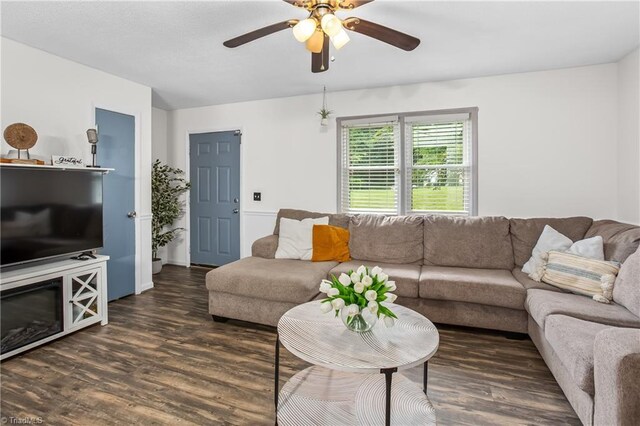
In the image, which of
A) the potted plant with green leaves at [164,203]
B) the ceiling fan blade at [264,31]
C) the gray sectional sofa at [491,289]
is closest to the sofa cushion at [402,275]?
the gray sectional sofa at [491,289]

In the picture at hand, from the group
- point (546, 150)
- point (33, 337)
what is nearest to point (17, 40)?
point (33, 337)

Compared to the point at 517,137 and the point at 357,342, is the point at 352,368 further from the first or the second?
the point at 517,137

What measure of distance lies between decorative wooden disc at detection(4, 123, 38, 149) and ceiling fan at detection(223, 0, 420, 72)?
6.00ft

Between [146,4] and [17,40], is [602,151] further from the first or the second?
[17,40]

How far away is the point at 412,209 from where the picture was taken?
12.8ft

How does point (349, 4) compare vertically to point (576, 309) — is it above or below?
above

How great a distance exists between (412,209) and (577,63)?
2084mm

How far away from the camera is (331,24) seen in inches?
68.7

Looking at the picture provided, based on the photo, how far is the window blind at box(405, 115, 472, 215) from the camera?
12.2 ft

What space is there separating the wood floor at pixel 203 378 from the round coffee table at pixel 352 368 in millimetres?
211

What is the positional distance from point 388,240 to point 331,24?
216 cm

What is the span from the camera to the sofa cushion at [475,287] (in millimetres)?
2506

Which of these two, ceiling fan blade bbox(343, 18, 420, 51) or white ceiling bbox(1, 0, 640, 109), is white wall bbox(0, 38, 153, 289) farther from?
ceiling fan blade bbox(343, 18, 420, 51)

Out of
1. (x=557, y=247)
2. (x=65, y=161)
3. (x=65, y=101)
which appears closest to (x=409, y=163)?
(x=557, y=247)
